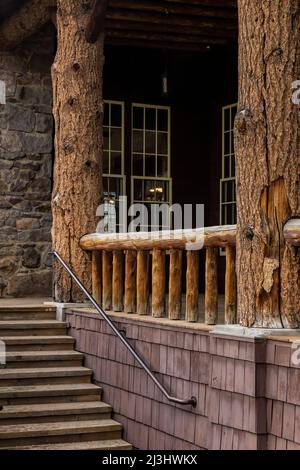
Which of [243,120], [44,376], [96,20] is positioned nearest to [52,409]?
[44,376]

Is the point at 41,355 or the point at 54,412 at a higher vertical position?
the point at 41,355

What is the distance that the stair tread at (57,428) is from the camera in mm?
6906

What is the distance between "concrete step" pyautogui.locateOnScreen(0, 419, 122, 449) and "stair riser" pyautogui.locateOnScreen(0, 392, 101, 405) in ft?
1.15

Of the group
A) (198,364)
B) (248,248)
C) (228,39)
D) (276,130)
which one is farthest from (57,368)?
(228,39)

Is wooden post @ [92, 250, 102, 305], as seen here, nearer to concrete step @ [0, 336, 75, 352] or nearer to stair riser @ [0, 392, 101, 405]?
concrete step @ [0, 336, 75, 352]

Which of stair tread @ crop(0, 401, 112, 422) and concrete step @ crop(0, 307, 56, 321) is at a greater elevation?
concrete step @ crop(0, 307, 56, 321)

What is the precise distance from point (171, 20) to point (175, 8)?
0.36 m

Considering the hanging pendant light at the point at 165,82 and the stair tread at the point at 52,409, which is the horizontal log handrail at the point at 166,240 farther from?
the hanging pendant light at the point at 165,82

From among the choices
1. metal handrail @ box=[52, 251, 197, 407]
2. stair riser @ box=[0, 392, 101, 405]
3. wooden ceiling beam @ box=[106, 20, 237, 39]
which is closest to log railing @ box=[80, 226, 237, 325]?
metal handrail @ box=[52, 251, 197, 407]

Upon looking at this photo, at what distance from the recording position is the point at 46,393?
7.60 meters

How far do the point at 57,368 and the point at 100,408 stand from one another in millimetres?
Answer: 749

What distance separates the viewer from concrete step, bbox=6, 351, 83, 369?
7.96 metres

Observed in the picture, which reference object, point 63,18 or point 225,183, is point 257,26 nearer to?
point 63,18

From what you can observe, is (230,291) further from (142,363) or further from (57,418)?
(57,418)
